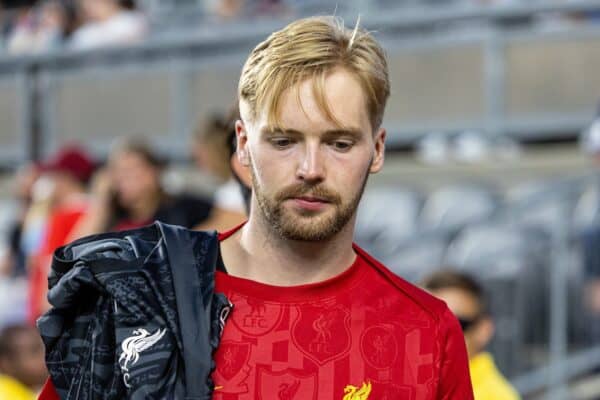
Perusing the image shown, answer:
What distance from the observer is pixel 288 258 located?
2871mm

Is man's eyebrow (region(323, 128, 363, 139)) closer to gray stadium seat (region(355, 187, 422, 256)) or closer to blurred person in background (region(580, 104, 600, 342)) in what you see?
blurred person in background (region(580, 104, 600, 342))

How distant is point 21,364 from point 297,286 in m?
3.95

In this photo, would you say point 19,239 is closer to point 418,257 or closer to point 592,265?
point 418,257

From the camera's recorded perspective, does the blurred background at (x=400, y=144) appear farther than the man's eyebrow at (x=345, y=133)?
Yes

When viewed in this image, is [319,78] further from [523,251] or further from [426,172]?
[426,172]

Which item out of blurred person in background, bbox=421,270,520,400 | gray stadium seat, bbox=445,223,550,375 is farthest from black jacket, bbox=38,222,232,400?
gray stadium seat, bbox=445,223,550,375

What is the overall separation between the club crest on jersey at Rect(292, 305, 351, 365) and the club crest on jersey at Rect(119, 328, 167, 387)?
0.27 metres

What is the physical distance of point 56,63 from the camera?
39.8ft

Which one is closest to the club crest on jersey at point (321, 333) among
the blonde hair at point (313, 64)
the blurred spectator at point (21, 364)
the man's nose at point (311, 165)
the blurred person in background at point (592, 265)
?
the man's nose at point (311, 165)

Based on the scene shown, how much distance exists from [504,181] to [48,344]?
320 inches

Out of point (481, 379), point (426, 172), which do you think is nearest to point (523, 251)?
point (481, 379)

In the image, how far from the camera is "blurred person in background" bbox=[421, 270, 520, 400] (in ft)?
17.1

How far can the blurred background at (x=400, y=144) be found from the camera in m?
7.55

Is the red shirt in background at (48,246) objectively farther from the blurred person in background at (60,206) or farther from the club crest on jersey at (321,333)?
the club crest on jersey at (321,333)
